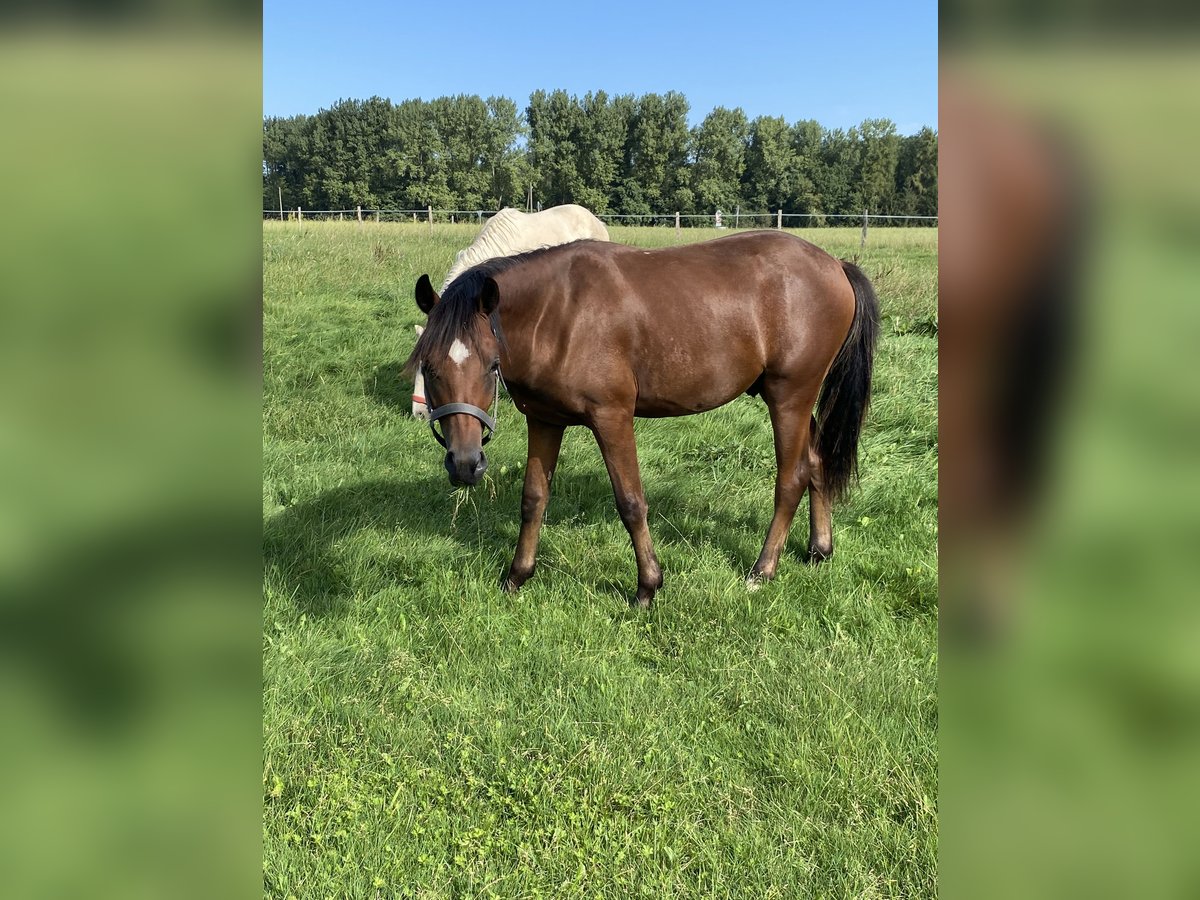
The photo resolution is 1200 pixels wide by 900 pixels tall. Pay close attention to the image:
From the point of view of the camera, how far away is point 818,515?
4.36 metres

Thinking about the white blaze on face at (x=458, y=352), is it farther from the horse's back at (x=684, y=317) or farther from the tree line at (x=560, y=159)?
the tree line at (x=560, y=159)

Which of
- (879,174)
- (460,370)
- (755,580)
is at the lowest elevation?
(755,580)

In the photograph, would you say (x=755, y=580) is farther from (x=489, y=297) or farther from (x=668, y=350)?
(x=489, y=297)

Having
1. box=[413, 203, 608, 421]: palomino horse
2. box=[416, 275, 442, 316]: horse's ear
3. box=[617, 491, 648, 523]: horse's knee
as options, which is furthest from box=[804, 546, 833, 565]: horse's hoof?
box=[413, 203, 608, 421]: palomino horse

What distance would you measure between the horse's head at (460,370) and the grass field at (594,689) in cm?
92

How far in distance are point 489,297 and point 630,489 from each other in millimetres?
1289

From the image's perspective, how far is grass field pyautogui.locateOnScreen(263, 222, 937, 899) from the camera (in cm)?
220

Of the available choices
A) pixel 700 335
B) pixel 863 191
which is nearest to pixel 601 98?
pixel 863 191

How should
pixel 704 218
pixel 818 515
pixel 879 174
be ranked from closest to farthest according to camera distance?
pixel 818 515
pixel 704 218
pixel 879 174

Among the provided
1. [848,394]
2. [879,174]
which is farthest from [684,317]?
[879,174]

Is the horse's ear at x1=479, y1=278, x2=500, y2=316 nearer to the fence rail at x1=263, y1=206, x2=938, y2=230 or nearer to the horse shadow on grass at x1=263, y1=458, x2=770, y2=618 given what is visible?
the horse shadow on grass at x1=263, y1=458, x2=770, y2=618
